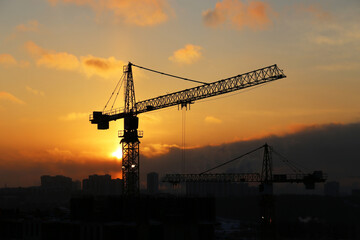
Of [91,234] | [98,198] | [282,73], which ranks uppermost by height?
[282,73]

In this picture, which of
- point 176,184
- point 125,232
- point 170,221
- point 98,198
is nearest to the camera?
point 125,232

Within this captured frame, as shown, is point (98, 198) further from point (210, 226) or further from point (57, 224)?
point (210, 226)

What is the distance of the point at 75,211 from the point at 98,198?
188 inches

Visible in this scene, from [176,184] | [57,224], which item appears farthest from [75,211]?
[176,184]

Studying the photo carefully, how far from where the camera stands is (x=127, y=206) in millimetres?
88500

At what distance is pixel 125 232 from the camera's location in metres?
80.8

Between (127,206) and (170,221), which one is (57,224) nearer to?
(127,206)

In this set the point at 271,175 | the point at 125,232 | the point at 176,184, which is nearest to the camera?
the point at 125,232

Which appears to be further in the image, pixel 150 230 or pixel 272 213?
pixel 272 213

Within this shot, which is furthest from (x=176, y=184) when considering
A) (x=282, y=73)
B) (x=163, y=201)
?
(x=163, y=201)

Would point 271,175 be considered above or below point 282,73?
below

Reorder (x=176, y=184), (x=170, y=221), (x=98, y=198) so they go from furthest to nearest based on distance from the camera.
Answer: (x=176, y=184)
(x=98, y=198)
(x=170, y=221)

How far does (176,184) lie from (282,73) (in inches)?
2573

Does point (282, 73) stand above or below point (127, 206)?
above
